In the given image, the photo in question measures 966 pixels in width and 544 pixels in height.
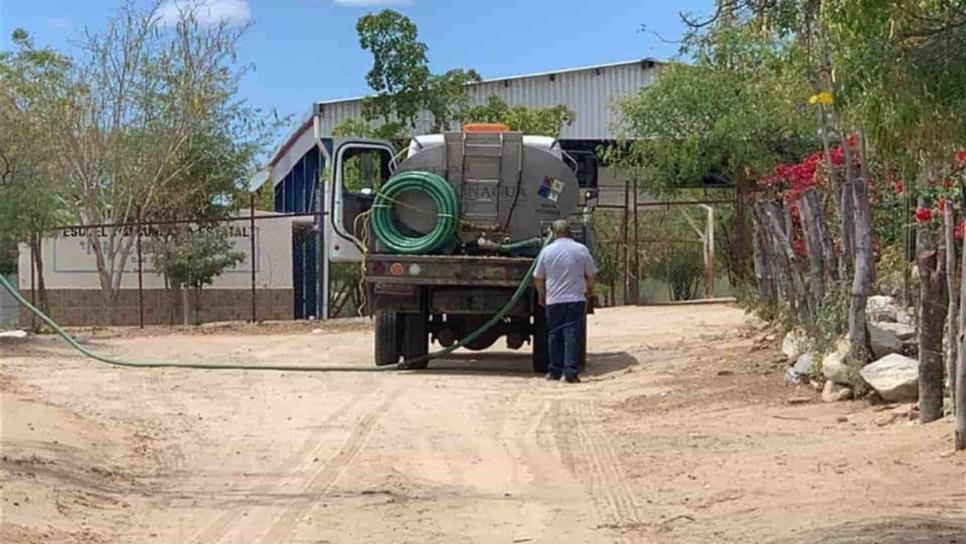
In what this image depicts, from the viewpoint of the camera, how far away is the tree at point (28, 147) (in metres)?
17.7

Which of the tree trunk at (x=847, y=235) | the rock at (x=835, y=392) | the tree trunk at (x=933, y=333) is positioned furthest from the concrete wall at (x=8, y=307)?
the tree trunk at (x=933, y=333)

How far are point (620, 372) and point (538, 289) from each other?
148 centimetres

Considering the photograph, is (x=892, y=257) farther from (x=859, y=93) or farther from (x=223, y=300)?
(x=223, y=300)

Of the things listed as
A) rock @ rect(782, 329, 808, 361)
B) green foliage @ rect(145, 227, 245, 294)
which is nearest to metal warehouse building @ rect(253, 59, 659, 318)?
green foliage @ rect(145, 227, 245, 294)

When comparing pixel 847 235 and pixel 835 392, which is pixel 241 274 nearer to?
pixel 847 235

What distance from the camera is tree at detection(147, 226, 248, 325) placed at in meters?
25.3

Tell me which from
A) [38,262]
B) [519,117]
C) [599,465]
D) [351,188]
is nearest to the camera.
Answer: [599,465]

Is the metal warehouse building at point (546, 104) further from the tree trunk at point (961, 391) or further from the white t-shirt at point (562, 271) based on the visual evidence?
the tree trunk at point (961, 391)

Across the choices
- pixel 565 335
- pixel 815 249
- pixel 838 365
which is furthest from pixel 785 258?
pixel 838 365

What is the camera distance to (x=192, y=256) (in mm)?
25266

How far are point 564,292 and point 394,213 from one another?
2.29 metres

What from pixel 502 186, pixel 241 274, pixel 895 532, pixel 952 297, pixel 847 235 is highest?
pixel 502 186

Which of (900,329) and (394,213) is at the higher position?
(394,213)

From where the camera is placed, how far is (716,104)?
79.4ft
